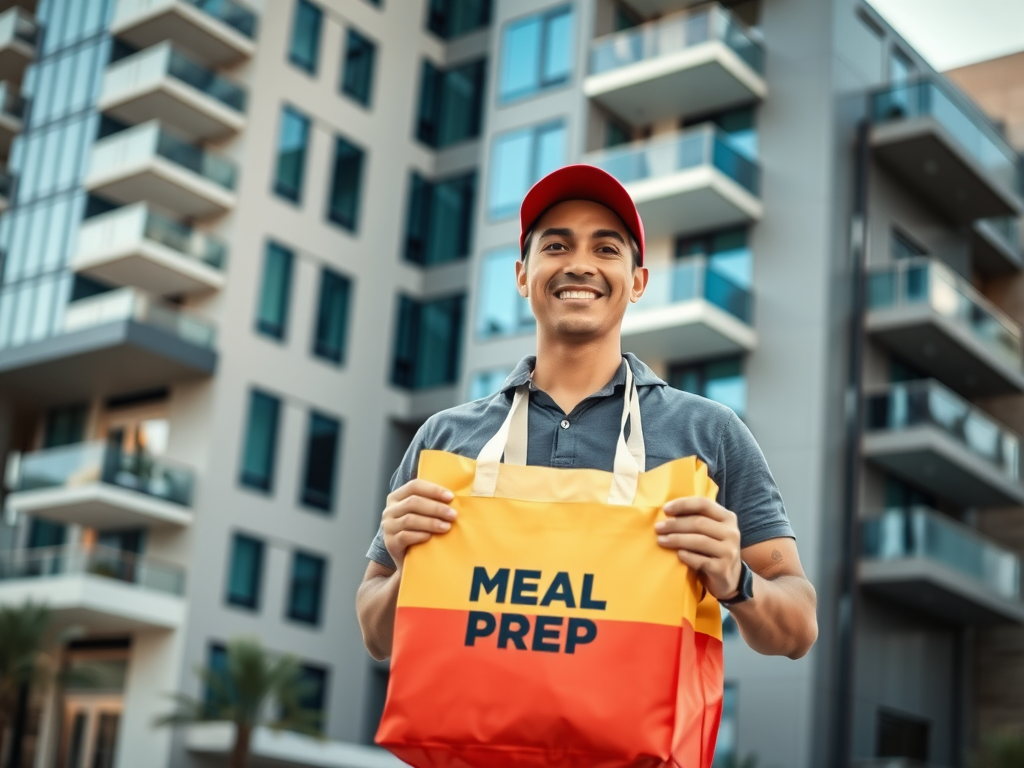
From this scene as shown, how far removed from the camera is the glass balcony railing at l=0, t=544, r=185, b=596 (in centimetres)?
3222

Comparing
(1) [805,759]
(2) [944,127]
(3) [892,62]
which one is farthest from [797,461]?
(3) [892,62]

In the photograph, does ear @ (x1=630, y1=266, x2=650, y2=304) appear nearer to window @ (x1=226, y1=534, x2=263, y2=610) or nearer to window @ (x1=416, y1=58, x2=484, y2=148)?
window @ (x1=226, y1=534, x2=263, y2=610)

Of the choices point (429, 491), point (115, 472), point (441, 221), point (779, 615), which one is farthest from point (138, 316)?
point (779, 615)

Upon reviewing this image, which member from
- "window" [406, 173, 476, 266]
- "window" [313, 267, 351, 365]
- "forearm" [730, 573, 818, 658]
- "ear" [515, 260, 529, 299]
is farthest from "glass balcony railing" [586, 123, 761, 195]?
"forearm" [730, 573, 818, 658]

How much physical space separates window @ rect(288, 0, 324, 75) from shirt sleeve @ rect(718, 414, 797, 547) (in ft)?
118

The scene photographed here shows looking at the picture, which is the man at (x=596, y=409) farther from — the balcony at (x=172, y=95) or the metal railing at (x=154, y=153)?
the balcony at (x=172, y=95)

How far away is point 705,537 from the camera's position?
8.98 ft

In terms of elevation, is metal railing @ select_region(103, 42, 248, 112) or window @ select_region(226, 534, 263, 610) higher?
metal railing @ select_region(103, 42, 248, 112)

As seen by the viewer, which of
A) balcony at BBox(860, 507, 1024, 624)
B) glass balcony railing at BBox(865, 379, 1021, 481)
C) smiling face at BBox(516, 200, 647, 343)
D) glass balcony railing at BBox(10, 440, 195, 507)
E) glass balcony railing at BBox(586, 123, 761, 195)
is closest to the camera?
smiling face at BBox(516, 200, 647, 343)

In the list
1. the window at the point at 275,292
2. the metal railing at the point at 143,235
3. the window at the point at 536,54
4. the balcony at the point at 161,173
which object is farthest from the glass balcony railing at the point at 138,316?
the window at the point at 536,54

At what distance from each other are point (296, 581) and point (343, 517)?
Answer: 2.30 m

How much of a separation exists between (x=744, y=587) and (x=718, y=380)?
29.5m

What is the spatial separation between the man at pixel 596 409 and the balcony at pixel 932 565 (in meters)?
28.0

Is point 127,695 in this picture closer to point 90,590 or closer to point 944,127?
point 90,590
